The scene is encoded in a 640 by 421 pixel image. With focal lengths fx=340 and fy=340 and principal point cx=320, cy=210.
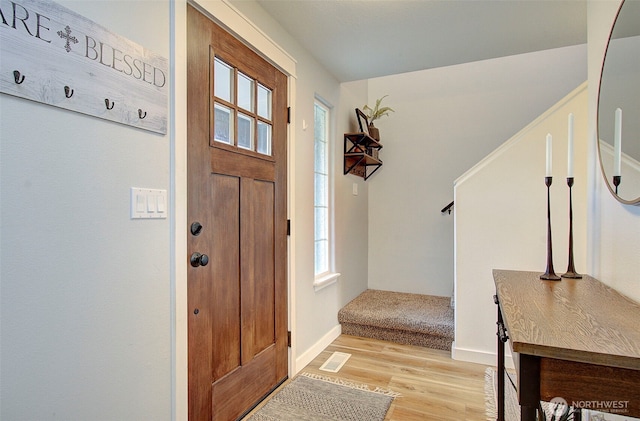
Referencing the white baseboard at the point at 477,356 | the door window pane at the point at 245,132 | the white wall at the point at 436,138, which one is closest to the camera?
the door window pane at the point at 245,132

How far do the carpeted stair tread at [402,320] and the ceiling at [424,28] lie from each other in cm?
217

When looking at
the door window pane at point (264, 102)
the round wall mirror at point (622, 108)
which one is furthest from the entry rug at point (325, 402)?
the door window pane at point (264, 102)

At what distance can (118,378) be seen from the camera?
1214mm

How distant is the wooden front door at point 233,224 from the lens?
1566 mm

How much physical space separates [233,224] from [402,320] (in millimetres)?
1868

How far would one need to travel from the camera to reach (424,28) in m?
2.24

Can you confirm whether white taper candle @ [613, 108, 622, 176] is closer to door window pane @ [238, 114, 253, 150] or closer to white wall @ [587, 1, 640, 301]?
white wall @ [587, 1, 640, 301]

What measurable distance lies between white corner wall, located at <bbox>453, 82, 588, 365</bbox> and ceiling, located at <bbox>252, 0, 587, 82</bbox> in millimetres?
513

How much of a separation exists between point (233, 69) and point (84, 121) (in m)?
0.91

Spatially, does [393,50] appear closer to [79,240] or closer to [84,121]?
[84,121]

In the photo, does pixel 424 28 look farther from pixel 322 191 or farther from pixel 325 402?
pixel 325 402

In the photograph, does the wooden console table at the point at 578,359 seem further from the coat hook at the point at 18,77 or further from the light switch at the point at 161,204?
the coat hook at the point at 18,77

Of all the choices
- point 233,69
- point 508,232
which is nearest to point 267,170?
point 233,69

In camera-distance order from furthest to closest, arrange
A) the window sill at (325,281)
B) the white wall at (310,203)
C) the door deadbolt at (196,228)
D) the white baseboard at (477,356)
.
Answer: the window sill at (325,281)
the white baseboard at (477,356)
the white wall at (310,203)
the door deadbolt at (196,228)
